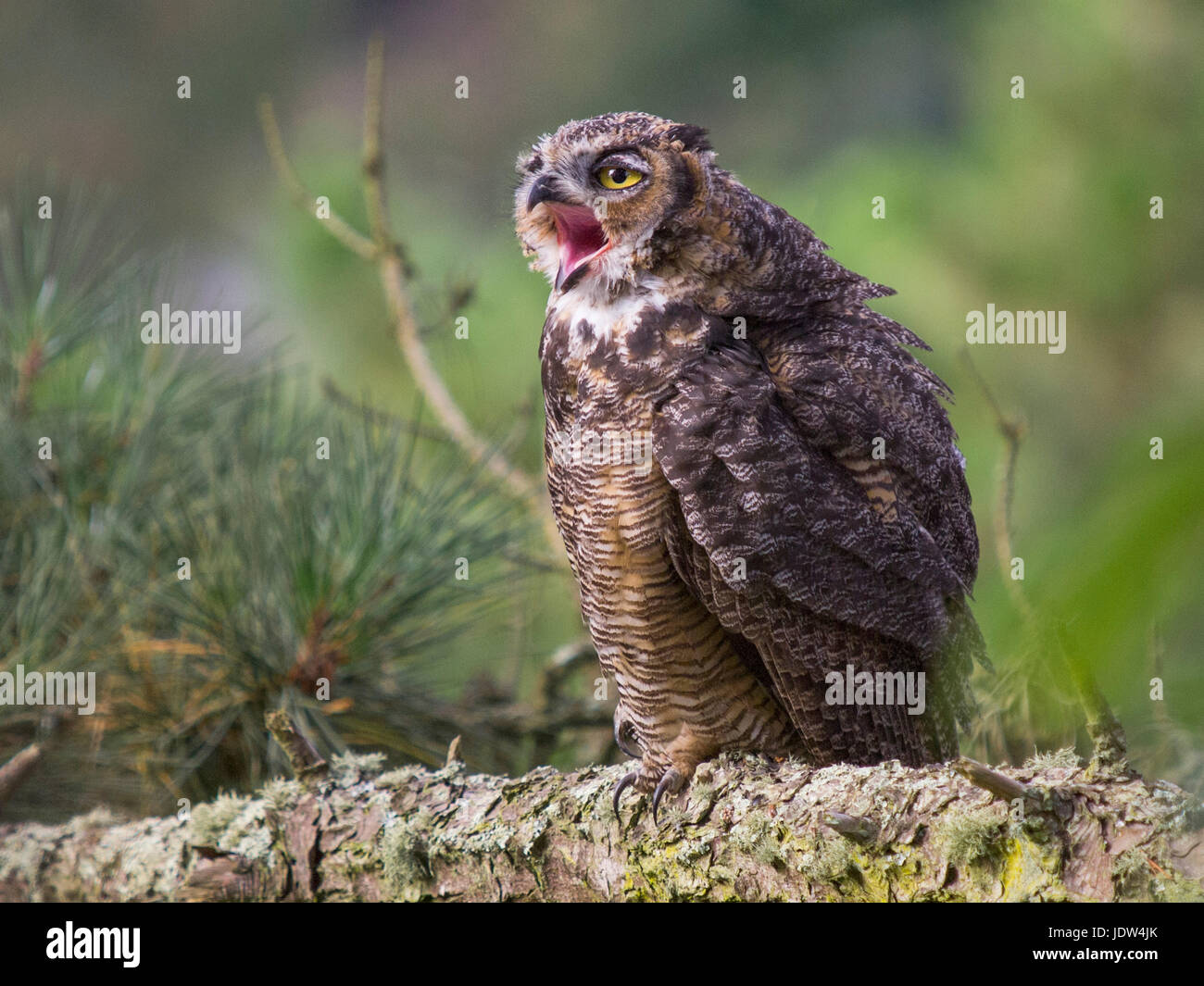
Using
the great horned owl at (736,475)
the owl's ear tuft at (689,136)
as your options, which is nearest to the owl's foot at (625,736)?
the great horned owl at (736,475)

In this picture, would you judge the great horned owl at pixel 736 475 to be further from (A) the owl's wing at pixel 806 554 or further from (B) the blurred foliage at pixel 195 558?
(B) the blurred foliage at pixel 195 558

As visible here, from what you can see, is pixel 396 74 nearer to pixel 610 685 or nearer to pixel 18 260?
pixel 18 260

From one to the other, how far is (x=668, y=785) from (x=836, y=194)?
98 centimetres

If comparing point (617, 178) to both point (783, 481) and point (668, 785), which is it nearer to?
point (783, 481)

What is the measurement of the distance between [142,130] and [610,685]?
13.0ft

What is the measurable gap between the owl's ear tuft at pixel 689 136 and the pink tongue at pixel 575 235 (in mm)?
115

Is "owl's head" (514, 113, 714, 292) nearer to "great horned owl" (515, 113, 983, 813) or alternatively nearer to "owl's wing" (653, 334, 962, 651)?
"great horned owl" (515, 113, 983, 813)

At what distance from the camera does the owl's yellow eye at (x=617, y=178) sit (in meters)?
1.09

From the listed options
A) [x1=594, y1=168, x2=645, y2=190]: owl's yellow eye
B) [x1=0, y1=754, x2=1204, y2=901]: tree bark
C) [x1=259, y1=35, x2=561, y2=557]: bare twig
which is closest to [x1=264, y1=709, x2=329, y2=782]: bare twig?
[x1=0, y1=754, x2=1204, y2=901]: tree bark

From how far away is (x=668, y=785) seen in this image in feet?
3.59

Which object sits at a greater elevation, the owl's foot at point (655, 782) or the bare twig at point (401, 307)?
the bare twig at point (401, 307)

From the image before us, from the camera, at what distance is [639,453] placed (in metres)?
1.05

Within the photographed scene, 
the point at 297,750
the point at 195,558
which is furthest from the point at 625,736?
the point at 195,558

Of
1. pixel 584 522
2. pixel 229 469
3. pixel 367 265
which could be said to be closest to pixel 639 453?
pixel 584 522
